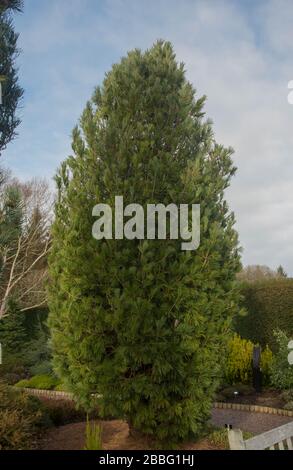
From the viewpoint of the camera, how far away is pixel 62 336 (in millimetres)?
5348

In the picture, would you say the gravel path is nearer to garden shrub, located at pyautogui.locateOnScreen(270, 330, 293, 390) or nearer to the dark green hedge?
garden shrub, located at pyautogui.locateOnScreen(270, 330, 293, 390)

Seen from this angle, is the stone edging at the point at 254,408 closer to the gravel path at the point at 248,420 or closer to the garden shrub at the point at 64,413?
the gravel path at the point at 248,420

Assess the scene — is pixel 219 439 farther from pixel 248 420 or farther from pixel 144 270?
pixel 248 420

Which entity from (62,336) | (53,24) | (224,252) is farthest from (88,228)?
(53,24)

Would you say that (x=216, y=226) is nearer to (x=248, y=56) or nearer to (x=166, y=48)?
(x=166, y=48)

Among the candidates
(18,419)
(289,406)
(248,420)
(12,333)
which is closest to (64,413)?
(18,419)

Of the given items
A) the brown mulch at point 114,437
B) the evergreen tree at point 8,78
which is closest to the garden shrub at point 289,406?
the brown mulch at point 114,437

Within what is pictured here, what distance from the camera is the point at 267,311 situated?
1175 cm

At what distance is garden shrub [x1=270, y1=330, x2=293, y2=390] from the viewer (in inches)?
376

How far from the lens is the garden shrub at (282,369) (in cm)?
955

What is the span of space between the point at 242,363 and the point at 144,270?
21.9ft

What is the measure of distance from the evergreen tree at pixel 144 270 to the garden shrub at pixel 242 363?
5.51 m

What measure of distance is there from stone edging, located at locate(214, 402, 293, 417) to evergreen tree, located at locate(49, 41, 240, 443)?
157 inches

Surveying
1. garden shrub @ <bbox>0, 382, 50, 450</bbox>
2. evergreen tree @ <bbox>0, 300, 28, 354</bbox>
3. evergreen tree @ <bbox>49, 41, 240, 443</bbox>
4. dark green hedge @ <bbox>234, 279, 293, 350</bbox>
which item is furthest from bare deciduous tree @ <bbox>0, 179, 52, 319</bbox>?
evergreen tree @ <bbox>49, 41, 240, 443</bbox>
